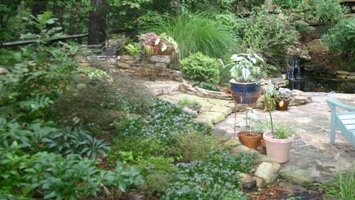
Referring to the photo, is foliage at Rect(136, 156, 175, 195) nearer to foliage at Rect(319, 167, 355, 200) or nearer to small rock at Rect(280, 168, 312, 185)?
small rock at Rect(280, 168, 312, 185)

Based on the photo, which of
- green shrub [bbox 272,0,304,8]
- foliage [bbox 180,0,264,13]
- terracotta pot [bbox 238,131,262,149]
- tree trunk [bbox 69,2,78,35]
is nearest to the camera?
terracotta pot [bbox 238,131,262,149]

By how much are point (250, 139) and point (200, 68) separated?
8.38ft

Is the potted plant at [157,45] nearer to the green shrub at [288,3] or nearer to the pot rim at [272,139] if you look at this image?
the pot rim at [272,139]

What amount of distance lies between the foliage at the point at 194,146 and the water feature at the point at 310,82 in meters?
5.08

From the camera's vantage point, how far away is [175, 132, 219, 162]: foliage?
12.8 ft

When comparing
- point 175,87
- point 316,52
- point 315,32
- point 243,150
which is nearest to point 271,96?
point 175,87

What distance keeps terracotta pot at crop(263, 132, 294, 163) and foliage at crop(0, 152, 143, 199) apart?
5.81 feet

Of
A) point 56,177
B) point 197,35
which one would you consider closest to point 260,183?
point 56,177

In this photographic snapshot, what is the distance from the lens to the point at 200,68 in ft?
22.1

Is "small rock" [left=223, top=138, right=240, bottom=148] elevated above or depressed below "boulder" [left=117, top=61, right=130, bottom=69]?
below

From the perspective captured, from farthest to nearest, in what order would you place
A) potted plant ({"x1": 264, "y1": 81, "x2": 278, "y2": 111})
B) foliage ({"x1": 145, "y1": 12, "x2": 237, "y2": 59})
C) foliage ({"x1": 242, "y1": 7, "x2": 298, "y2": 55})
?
foliage ({"x1": 242, "y1": 7, "x2": 298, "y2": 55}) → foliage ({"x1": 145, "y1": 12, "x2": 237, "y2": 59}) → potted plant ({"x1": 264, "y1": 81, "x2": 278, "y2": 111})

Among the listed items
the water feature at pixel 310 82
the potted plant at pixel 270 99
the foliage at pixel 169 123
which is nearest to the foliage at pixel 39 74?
the foliage at pixel 169 123

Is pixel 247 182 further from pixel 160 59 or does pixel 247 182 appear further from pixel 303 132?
pixel 160 59

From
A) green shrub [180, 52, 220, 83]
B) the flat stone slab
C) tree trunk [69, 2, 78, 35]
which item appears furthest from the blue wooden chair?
tree trunk [69, 2, 78, 35]
